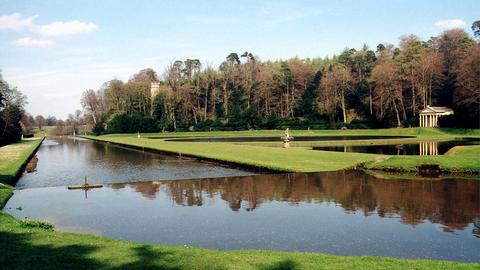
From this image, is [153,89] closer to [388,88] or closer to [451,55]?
[388,88]

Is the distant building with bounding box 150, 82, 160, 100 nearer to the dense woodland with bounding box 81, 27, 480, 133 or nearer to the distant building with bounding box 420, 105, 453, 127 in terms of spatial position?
the dense woodland with bounding box 81, 27, 480, 133

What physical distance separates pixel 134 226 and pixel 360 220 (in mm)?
6817

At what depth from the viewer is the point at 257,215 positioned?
14.2 metres

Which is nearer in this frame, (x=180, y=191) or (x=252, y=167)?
(x=180, y=191)

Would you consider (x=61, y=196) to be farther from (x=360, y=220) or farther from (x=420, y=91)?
(x=420, y=91)

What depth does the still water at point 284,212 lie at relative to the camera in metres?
11.1

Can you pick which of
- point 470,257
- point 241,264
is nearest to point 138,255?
point 241,264

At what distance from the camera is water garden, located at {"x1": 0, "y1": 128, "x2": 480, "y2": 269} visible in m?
9.04

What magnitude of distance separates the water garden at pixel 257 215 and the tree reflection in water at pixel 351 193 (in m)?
0.04

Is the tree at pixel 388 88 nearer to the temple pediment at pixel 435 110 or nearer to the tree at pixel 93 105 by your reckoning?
the temple pediment at pixel 435 110

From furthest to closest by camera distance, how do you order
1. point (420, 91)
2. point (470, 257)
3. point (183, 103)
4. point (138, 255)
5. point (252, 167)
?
point (183, 103), point (420, 91), point (252, 167), point (470, 257), point (138, 255)

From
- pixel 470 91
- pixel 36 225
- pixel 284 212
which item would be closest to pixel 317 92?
pixel 470 91

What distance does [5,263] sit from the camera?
26.6 ft

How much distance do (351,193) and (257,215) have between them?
530 centimetres
